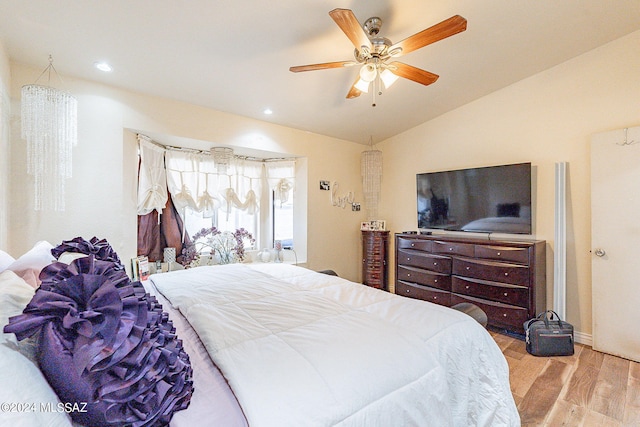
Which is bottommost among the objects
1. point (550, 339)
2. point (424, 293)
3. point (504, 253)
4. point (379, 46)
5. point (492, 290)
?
point (550, 339)

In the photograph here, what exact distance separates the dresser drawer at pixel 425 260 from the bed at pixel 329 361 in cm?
201

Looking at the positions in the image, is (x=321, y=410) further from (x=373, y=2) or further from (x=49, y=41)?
(x=49, y=41)

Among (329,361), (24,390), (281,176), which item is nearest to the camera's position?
(24,390)

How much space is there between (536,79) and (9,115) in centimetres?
487

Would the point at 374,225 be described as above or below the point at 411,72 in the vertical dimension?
below

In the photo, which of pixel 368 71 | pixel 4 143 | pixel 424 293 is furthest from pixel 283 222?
pixel 4 143

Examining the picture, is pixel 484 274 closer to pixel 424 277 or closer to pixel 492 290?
pixel 492 290

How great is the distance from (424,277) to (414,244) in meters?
0.44

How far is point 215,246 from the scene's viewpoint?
3346mm

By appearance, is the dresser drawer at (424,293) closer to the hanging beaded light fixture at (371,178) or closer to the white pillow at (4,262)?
the hanging beaded light fixture at (371,178)

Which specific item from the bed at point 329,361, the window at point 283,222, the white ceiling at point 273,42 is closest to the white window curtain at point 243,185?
the window at point 283,222

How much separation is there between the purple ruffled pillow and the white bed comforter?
0.24 meters

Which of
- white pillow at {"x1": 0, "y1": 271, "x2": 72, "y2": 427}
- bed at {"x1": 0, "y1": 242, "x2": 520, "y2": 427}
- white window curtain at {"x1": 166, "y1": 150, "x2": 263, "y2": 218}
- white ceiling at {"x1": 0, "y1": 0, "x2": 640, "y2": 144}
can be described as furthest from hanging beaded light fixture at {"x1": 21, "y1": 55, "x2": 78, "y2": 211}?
white pillow at {"x1": 0, "y1": 271, "x2": 72, "y2": 427}

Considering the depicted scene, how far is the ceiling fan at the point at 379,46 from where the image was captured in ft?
5.05
